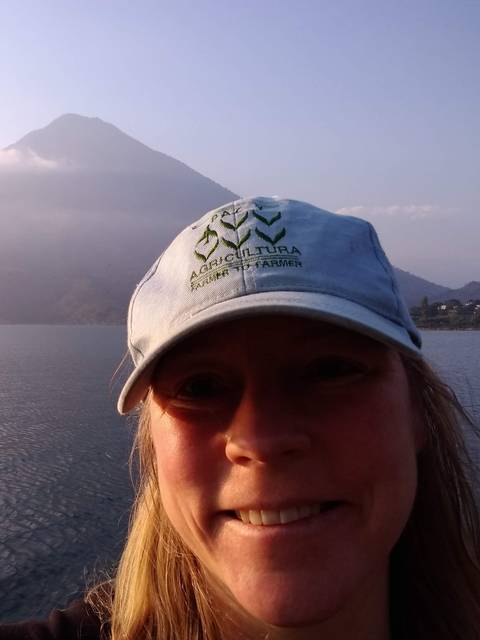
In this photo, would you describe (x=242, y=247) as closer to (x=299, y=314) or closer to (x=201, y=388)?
(x=299, y=314)

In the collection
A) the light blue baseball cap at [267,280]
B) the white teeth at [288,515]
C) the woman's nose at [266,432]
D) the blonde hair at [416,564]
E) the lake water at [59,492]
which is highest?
the light blue baseball cap at [267,280]

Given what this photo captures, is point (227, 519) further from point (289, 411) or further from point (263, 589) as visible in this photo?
point (289, 411)

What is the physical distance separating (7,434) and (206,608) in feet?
86.8

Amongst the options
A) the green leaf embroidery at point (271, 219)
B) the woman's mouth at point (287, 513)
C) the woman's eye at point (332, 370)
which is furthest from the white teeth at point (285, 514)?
the green leaf embroidery at point (271, 219)

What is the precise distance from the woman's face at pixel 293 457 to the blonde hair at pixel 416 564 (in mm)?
371

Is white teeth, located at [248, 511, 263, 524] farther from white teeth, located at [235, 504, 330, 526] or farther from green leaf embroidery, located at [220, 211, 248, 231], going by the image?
green leaf embroidery, located at [220, 211, 248, 231]

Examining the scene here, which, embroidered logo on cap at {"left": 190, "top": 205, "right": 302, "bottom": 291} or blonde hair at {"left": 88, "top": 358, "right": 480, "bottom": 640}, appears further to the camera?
blonde hair at {"left": 88, "top": 358, "right": 480, "bottom": 640}

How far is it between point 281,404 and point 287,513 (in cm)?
25

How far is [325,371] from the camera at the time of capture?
4.48 feet

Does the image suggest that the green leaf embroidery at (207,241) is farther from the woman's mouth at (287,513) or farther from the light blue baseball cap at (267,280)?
the woman's mouth at (287,513)

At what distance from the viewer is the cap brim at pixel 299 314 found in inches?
50.6

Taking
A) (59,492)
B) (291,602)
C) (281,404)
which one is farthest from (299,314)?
(59,492)

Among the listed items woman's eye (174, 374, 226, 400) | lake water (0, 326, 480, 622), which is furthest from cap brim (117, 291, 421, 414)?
lake water (0, 326, 480, 622)

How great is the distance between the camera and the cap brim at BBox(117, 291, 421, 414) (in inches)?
50.6
